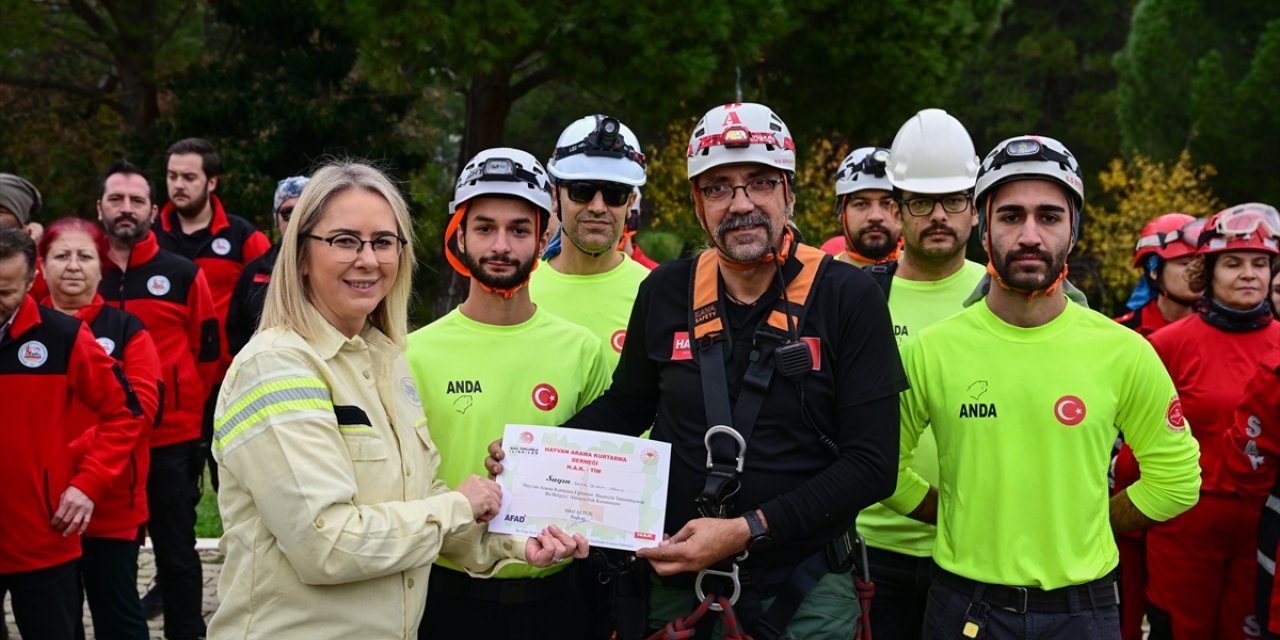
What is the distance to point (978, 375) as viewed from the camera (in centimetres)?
406

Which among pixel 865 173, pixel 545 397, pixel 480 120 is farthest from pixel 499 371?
pixel 480 120

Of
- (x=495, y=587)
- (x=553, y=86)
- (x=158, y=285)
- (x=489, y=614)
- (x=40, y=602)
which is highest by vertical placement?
(x=553, y=86)

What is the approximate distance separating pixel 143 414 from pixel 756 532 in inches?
158

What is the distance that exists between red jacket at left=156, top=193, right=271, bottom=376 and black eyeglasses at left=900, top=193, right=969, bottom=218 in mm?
5253

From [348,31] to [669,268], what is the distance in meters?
13.5

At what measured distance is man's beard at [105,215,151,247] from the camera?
7.45 m

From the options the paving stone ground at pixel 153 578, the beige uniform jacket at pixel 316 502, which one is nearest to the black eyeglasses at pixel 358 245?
the beige uniform jacket at pixel 316 502

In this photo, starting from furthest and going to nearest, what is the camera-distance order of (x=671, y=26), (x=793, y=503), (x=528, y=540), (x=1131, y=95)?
(x=1131, y=95) → (x=671, y=26) → (x=528, y=540) → (x=793, y=503)

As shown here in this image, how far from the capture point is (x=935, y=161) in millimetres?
5301

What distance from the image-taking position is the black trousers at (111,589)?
6359 millimetres

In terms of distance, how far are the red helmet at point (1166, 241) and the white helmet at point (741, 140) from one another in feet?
13.7

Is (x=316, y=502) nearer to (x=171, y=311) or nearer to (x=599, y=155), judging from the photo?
(x=599, y=155)

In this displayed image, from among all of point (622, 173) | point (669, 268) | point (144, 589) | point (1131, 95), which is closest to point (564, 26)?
point (144, 589)

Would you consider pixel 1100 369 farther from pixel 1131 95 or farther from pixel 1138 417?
pixel 1131 95
